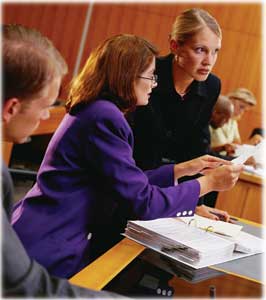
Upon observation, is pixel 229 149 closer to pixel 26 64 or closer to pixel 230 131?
pixel 230 131

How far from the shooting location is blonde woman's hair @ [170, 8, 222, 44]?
7.01ft

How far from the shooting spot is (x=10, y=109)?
1.08 metres

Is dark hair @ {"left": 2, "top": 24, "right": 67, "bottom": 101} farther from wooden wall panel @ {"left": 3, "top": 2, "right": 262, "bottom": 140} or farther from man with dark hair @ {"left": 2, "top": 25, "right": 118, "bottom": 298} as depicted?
wooden wall panel @ {"left": 3, "top": 2, "right": 262, "bottom": 140}

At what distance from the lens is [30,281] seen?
3.34ft

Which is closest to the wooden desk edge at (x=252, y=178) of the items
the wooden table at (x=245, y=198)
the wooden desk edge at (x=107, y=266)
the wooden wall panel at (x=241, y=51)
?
the wooden table at (x=245, y=198)

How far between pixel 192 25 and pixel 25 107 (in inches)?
47.4

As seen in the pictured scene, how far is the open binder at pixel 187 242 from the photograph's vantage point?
158 cm

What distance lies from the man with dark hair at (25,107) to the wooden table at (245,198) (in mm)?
2893

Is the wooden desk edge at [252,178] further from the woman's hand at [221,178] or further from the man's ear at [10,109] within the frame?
the man's ear at [10,109]

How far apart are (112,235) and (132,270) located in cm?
26

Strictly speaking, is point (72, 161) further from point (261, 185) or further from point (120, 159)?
point (261, 185)

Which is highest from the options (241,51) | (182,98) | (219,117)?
(241,51)

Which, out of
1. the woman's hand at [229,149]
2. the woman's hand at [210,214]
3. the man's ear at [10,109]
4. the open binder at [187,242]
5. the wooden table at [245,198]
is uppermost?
the man's ear at [10,109]

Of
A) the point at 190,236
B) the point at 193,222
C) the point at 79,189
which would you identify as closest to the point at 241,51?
the point at 193,222
